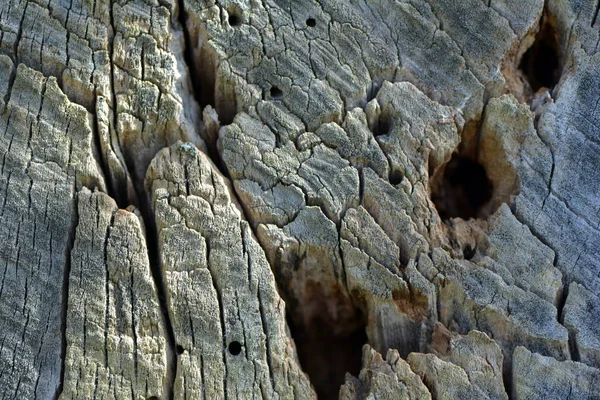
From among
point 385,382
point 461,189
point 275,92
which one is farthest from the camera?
point 461,189

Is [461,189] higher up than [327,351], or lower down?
higher up

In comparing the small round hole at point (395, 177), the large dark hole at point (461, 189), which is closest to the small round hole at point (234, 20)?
the small round hole at point (395, 177)

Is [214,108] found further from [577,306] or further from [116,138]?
[577,306]

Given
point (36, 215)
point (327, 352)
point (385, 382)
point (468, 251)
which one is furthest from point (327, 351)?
point (36, 215)

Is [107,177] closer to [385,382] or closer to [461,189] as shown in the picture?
[385,382]

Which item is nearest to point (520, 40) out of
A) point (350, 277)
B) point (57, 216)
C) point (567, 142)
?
point (567, 142)
